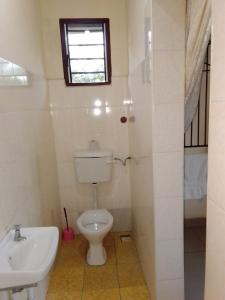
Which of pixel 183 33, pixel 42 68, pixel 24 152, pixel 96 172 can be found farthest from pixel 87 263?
pixel 183 33

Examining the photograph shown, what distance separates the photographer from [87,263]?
7.45ft

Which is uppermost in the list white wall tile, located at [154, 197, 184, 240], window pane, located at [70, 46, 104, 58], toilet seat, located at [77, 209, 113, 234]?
window pane, located at [70, 46, 104, 58]

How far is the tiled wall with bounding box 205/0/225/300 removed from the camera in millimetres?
604

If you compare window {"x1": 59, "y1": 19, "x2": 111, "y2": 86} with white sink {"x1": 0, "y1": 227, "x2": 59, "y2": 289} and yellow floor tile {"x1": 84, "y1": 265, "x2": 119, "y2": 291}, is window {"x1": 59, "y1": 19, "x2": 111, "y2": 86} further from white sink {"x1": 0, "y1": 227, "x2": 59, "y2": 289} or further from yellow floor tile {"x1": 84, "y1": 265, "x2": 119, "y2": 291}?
yellow floor tile {"x1": 84, "y1": 265, "x2": 119, "y2": 291}

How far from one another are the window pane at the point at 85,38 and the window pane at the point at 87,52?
0.05 metres

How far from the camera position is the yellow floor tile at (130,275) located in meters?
2.00

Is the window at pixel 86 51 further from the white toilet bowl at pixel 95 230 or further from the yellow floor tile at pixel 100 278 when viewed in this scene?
the yellow floor tile at pixel 100 278

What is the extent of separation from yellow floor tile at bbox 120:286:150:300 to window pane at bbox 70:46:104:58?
7.49 ft

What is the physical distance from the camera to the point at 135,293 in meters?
1.90

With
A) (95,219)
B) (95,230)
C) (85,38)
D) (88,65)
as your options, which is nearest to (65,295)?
(95,230)

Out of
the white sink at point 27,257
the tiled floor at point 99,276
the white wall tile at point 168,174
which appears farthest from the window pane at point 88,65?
the tiled floor at point 99,276

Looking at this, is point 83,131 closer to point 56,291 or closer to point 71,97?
point 71,97

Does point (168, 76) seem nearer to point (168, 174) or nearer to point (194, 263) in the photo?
point (168, 174)

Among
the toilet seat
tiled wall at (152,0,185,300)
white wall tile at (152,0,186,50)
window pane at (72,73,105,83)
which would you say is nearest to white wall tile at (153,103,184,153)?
tiled wall at (152,0,185,300)
